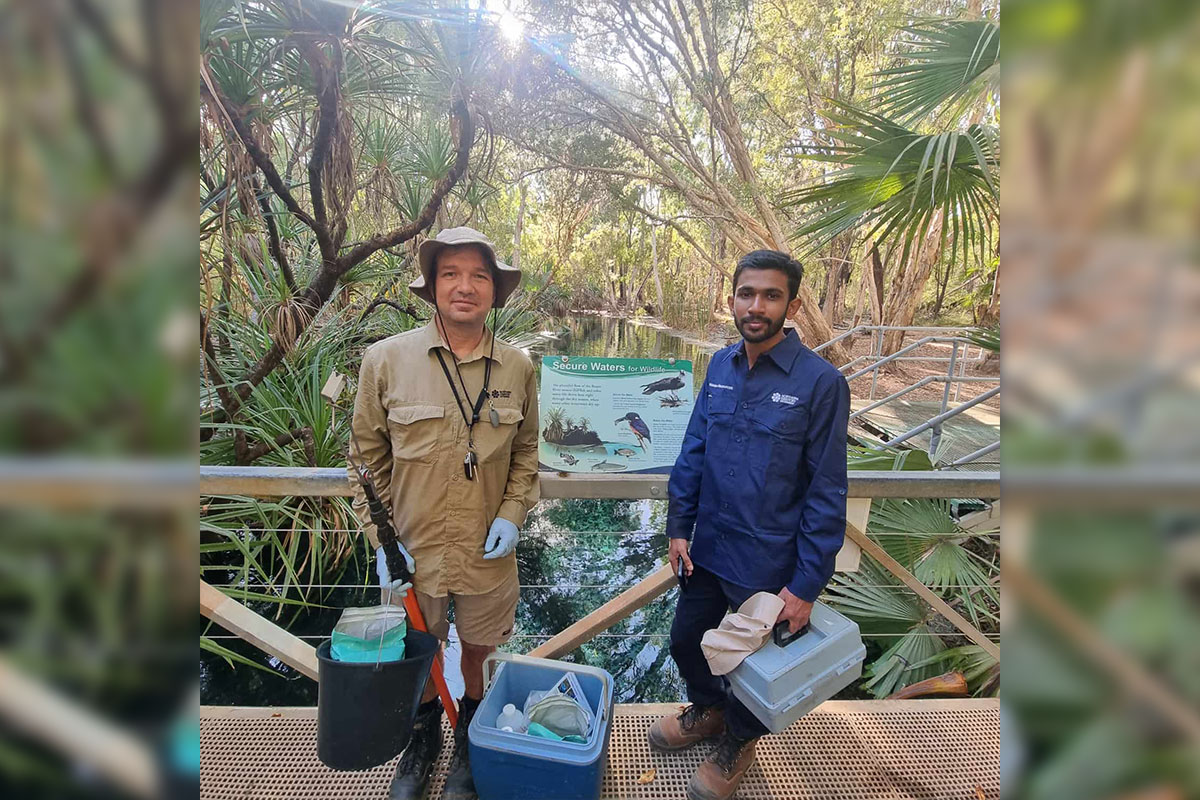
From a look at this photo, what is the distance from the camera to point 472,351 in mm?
1755

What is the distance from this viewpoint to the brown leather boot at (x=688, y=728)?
74.8 inches

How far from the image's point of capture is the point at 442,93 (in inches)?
169

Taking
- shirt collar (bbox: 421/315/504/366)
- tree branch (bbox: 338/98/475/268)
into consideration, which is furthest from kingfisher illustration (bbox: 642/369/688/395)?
tree branch (bbox: 338/98/475/268)

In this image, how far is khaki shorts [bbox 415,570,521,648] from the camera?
70.7 inches

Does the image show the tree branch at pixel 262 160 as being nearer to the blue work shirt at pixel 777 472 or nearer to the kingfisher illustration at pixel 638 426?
the kingfisher illustration at pixel 638 426

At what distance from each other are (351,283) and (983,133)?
478cm

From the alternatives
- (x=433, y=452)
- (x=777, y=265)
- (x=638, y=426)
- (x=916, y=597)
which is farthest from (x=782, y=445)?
(x=916, y=597)

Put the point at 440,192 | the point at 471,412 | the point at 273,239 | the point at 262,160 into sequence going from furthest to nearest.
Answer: the point at 440,192 → the point at 273,239 → the point at 262,160 → the point at 471,412

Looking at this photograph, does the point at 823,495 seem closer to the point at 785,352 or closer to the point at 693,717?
the point at 785,352

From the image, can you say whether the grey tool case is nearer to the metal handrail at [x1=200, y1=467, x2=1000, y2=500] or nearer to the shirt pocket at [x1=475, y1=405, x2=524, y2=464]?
the metal handrail at [x1=200, y1=467, x2=1000, y2=500]

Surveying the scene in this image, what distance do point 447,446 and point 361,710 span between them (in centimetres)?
76
